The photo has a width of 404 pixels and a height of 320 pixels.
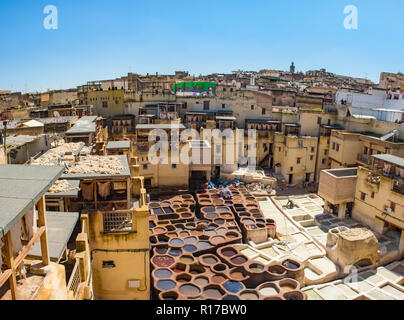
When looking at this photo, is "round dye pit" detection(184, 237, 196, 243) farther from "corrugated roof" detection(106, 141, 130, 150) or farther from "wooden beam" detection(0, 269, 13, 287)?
"wooden beam" detection(0, 269, 13, 287)

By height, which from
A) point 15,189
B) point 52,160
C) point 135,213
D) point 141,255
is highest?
point 15,189

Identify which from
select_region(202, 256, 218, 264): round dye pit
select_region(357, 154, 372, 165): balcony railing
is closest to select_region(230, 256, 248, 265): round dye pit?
select_region(202, 256, 218, 264): round dye pit

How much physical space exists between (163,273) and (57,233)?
9984mm

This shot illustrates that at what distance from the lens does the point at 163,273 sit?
18.8 meters

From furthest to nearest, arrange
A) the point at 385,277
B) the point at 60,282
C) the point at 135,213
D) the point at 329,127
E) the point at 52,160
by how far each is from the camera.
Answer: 1. the point at 329,127
2. the point at 385,277
3. the point at 52,160
4. the point at 135,213
5. the point at 60,282

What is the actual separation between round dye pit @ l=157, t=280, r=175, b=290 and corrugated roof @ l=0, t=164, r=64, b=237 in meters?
11.7

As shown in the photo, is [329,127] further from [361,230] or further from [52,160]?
[52,160]

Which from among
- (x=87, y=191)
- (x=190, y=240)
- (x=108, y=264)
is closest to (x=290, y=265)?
(x=190, y=240)

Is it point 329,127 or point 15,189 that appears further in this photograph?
point 329,127

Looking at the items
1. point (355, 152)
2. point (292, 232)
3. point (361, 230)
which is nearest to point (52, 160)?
point (292, 232)

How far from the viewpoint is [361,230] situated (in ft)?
77.5

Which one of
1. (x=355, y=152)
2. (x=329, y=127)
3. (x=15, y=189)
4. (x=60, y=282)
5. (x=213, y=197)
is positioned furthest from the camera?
(x=329, y=127)

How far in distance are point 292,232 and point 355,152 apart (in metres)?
14.9

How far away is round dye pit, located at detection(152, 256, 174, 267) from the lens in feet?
64.6
